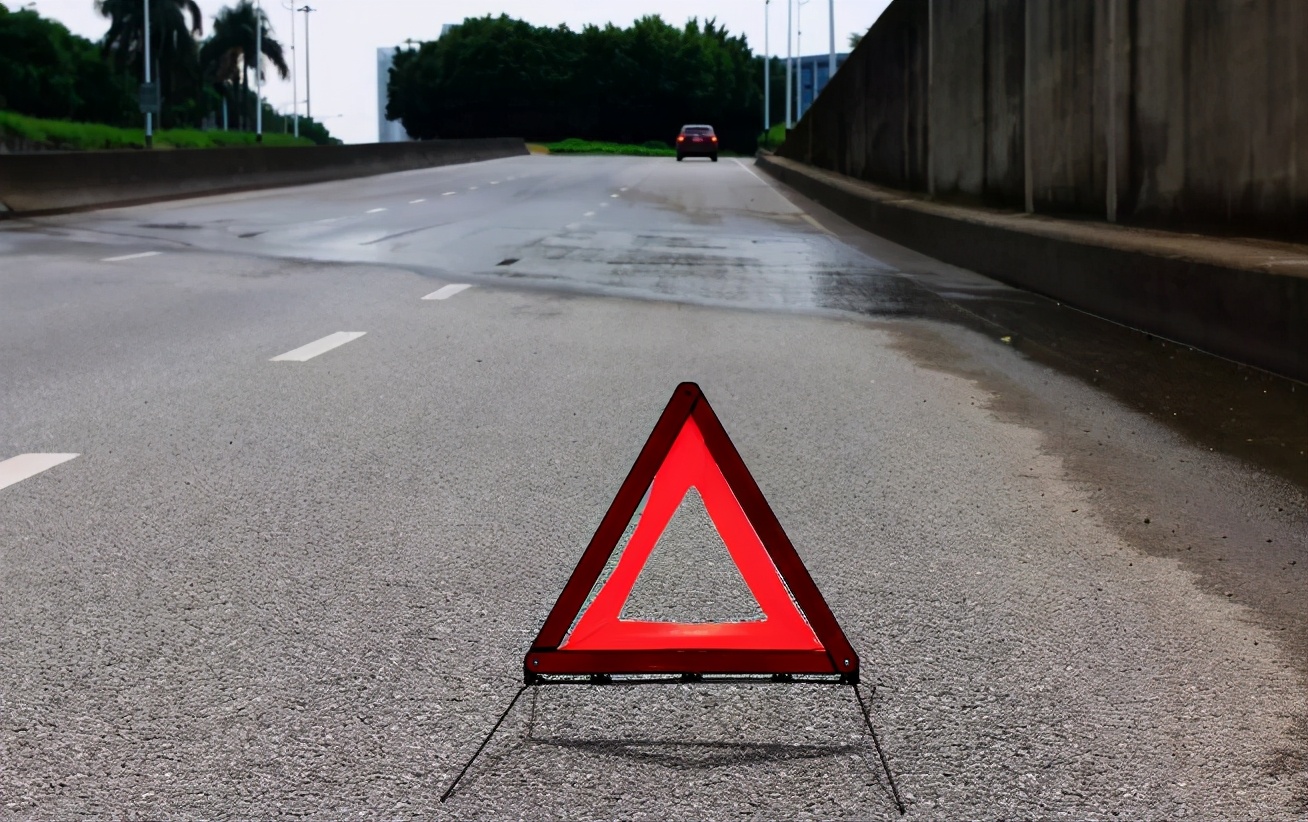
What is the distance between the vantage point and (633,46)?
15112 centimetres

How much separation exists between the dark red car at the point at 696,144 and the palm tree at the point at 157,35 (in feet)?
267

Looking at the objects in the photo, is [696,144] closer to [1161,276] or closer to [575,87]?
[1161,276]

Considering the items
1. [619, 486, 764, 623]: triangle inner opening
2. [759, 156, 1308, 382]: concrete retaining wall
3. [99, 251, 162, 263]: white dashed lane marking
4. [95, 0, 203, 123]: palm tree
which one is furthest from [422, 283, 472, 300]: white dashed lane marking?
[95, 0, 203, 123]: palm tree

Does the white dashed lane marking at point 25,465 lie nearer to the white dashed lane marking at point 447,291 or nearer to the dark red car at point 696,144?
the white dashed lane marking at point 447,291

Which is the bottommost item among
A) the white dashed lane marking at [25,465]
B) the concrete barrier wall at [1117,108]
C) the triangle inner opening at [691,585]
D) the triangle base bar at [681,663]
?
the triangle inner opening at [691,585]

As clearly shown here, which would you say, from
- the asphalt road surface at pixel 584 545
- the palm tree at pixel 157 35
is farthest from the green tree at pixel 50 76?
the asphalt road surface at pixel 584 545

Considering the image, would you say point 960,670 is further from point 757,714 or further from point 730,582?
point 730,582

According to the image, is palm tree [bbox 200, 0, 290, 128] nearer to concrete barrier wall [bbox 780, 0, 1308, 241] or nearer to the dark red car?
the dark red car

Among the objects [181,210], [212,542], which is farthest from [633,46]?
[212,542]

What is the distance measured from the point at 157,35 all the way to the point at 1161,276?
483ft

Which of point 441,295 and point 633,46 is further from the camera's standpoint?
point 633,46

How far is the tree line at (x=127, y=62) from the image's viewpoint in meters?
123

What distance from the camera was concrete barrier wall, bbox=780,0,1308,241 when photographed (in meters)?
11.3

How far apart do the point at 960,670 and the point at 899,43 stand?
25204 millimetres
